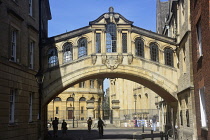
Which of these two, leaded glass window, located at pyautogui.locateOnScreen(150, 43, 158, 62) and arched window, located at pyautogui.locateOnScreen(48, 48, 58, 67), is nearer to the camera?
arched window, located at pyautogui.locateOnScreen(48, 48, 58, 67)

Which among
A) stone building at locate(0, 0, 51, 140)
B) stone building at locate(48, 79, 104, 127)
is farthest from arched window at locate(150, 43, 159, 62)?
stone building at locate(48, 79, 104, 127)

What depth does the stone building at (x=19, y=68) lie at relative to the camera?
52.4 feet

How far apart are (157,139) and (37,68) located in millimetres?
9706

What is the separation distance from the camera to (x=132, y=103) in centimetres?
5900

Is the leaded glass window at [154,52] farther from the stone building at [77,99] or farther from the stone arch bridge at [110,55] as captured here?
the stone building at [77,99]

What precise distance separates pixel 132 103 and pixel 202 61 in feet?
149

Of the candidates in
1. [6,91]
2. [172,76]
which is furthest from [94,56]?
[6,91]

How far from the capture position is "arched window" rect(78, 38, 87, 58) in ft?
80.9

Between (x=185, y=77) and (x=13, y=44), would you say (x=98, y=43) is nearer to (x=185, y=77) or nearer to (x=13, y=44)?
(x=185, y=77)

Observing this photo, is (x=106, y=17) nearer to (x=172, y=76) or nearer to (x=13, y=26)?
(x=172, y=76)

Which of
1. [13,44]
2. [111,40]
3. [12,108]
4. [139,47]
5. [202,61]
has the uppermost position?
[111,40]

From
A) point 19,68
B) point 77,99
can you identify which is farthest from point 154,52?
point 77,99

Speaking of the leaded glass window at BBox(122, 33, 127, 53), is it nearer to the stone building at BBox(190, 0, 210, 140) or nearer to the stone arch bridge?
the stone arch bridge

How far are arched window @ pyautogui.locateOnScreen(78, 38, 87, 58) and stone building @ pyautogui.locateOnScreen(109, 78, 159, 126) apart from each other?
758 inches
